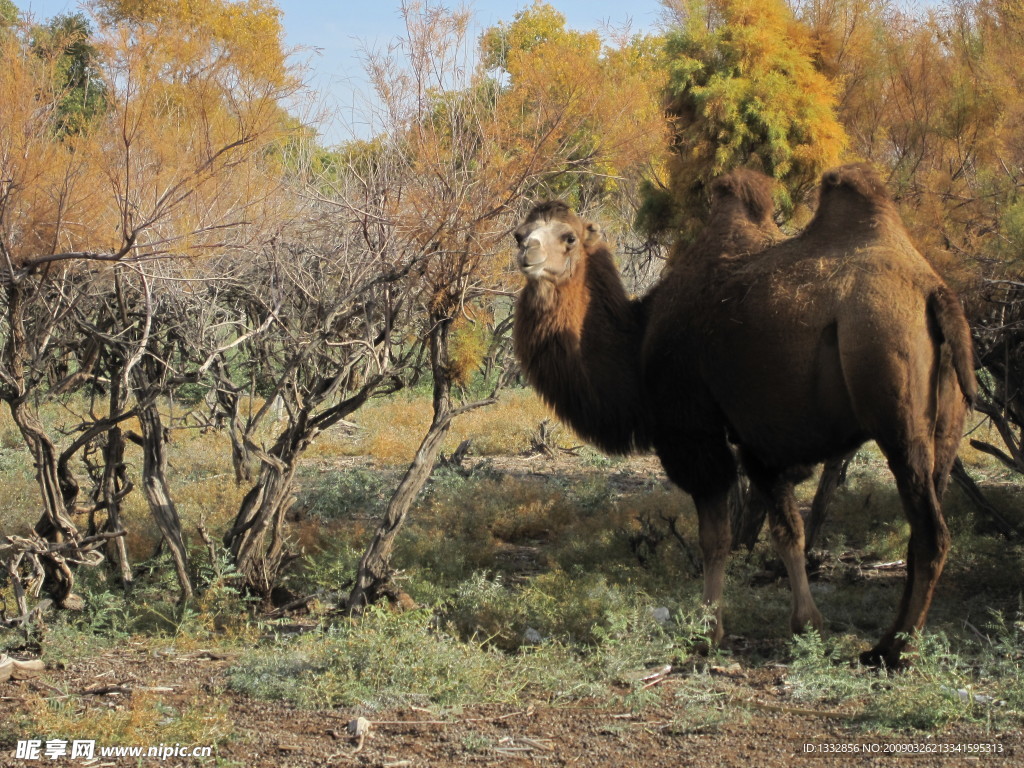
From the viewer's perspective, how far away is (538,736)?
4602 millimetres

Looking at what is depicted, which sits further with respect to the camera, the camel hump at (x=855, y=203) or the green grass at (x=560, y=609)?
the camel hump at (x=855, y=203)

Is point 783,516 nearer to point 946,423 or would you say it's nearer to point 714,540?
point 714,540

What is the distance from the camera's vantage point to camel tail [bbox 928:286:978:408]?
17.8 feet

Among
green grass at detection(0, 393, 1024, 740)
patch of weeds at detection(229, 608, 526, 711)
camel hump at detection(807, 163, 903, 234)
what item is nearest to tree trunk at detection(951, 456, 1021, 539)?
green grass at detection(0, 393, 1024, 740)

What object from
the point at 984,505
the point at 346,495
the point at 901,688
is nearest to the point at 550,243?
the point at 901,688

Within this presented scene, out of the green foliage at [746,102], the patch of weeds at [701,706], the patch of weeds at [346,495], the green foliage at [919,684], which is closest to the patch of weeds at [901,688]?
the green foliage at [919,684]

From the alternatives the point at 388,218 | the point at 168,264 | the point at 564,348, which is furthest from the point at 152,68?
the point at 564,348

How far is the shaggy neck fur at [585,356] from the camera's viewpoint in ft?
22.1

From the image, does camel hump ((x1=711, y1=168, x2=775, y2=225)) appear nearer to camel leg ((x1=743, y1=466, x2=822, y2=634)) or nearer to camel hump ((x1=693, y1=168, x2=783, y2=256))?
camel hump ((x1=693, y1=168, x2=783, y2=256))

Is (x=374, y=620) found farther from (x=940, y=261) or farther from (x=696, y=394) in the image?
(x=940, y=261)

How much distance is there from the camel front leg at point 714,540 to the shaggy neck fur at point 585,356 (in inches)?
23.3

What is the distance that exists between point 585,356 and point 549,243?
745 millimetres

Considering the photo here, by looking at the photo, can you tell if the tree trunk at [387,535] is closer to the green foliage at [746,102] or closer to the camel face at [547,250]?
the camel face at [547,250]

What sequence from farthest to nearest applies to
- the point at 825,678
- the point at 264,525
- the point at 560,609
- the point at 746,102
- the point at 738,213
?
the point at 746,102 < the point at 738,213 < the point at 264,525 < the point at 560,609 < the point at 825,678
